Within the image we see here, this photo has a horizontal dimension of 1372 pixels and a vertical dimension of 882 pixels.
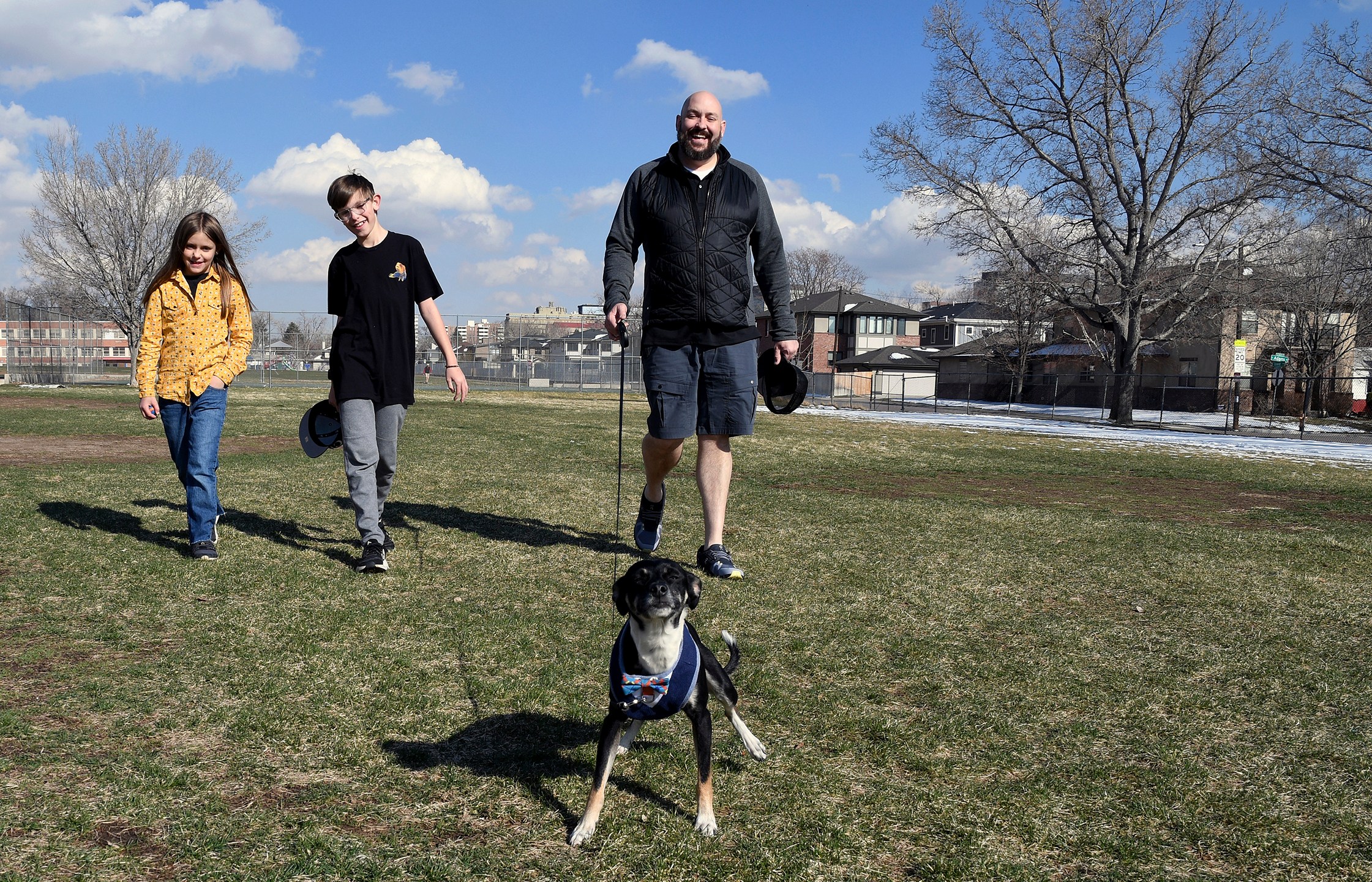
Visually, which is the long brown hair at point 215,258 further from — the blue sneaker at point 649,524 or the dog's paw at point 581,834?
the dog's paw at point 581,834

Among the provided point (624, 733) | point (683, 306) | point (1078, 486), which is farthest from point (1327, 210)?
point (624, 733)

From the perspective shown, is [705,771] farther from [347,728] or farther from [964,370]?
[964,370]

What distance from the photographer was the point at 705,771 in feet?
7.54

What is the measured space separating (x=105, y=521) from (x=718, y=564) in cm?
415

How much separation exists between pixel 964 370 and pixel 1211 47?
3482 centimetres

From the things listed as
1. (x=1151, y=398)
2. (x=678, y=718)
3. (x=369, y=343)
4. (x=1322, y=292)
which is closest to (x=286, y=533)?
(x=369, y=343)

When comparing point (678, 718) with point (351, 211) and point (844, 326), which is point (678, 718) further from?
point (844, 326)

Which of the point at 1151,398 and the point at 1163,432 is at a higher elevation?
the point at 1151,398

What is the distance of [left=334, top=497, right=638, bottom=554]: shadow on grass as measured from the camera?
5.75 m

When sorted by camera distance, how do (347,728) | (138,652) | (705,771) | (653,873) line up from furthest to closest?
(138,652) < (347,728) < (705,771) < (653,873)

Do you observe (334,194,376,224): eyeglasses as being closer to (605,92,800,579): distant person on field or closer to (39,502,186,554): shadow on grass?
(605,92,800,579): distant person on field

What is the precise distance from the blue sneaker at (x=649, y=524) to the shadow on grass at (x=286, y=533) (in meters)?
1.63

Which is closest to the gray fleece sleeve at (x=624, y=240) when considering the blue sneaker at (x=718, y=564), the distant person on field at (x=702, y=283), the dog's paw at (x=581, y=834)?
the distant person on field at (x=702, y=283)

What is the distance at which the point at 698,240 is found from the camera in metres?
4.68
